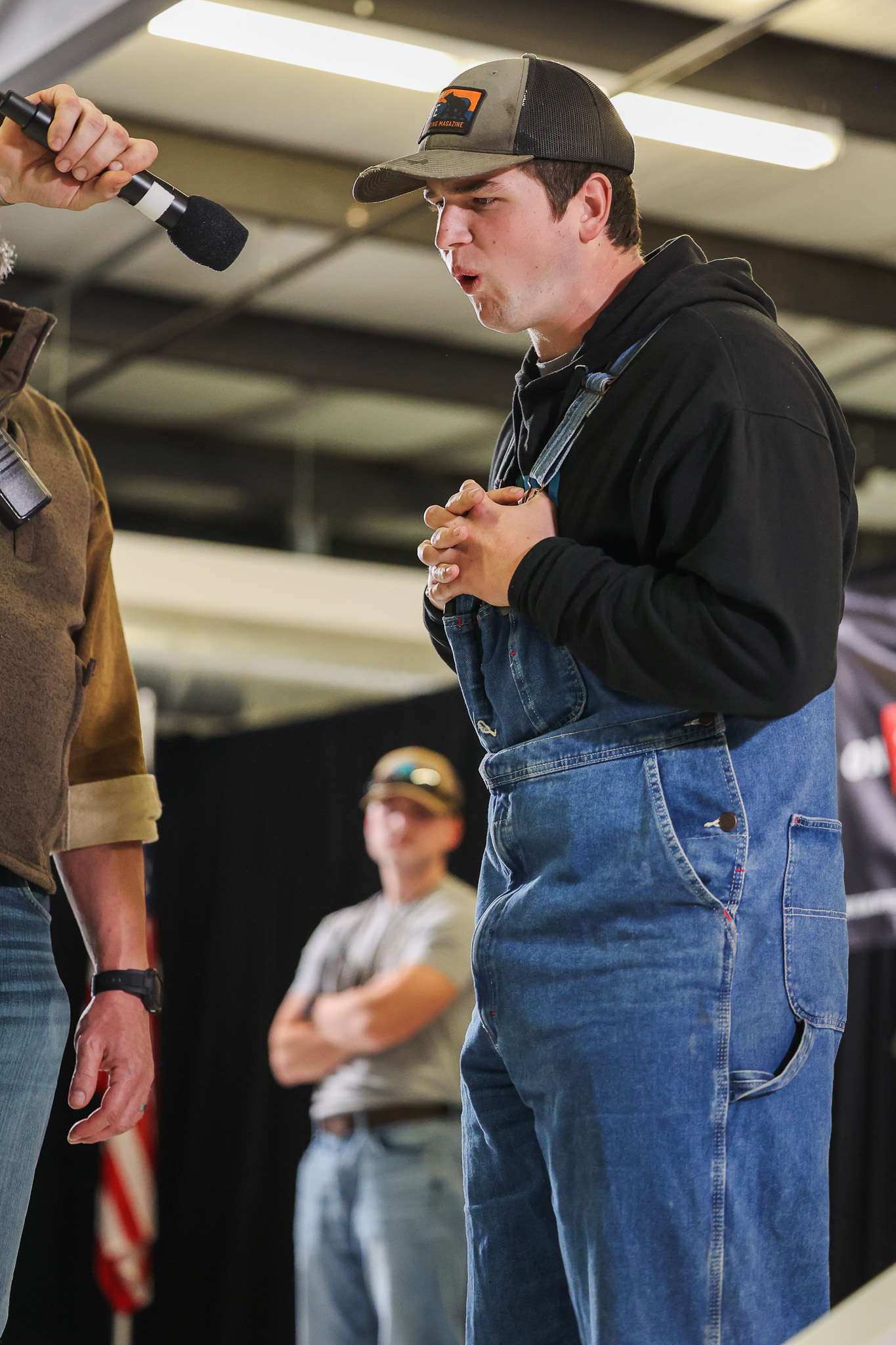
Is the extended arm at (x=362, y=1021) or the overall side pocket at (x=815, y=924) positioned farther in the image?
the extended arm at (x=362, y=1021)

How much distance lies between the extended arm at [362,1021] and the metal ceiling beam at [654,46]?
2354 mm

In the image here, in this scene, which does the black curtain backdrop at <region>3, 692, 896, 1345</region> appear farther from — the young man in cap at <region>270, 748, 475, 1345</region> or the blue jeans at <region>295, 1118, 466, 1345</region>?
the blue jeans at <region>295, 1118, 466, 1345</region>

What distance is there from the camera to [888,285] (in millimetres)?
4574

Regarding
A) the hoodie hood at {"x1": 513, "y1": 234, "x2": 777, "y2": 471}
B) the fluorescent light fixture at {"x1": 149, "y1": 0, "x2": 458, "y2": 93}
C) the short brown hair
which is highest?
the fluorescent light fixture at {"x1": 149, "y1": 0, "x2": 458, "y2": 93}

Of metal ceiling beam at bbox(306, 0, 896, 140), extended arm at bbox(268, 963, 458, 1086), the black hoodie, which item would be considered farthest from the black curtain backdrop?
the black hoodie

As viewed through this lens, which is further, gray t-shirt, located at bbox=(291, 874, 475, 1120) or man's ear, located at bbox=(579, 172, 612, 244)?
gray t-shirt, located at bbox=(291, 874, 475, 1120)

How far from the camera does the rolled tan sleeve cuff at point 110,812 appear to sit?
1.56 meters

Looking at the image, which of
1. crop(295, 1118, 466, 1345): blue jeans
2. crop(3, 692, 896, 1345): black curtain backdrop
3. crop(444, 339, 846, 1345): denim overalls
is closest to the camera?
crop(444, 339, 846, 1345): denim overalls

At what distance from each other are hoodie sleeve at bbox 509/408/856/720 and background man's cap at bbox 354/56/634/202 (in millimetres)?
343

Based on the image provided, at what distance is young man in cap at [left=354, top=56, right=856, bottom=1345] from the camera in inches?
46.0

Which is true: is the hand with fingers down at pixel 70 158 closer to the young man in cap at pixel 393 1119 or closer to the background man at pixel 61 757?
the background man at pixel 61 757

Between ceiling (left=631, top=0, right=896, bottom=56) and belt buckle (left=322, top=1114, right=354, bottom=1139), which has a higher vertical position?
ceiling (left=631, top=0, right=896, bottom=56)

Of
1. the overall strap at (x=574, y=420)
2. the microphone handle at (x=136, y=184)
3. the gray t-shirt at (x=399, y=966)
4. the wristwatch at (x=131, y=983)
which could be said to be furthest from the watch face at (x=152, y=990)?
the gray t-shirt at (x=399, y=966)

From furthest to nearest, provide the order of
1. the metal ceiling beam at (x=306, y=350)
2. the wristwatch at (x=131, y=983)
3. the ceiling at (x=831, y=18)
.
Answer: the metal ceiling beam at (x=306, y=350), the ceiling at (x=831, y=18), the wristwatch at (x=131, y=983)
